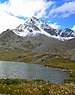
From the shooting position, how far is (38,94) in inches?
839

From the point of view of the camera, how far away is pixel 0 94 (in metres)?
20.6

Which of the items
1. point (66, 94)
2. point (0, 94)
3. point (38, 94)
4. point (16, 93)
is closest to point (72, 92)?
point (66, 94)

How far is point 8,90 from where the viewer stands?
23094 mm

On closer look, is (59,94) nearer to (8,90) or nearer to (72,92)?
(72,92)

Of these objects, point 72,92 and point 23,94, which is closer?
point 23,94

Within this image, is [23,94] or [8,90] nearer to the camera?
[23,94]

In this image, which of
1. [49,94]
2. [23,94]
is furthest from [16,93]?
[49,94]

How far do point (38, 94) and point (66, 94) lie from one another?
246cm

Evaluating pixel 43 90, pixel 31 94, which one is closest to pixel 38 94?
pixel 31 94

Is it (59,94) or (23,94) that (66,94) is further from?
(23,94)

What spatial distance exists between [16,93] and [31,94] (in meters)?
1.48

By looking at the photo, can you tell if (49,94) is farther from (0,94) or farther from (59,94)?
(0,94)

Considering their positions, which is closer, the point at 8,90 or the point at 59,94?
the point at 59,94

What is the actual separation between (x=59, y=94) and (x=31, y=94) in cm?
241
